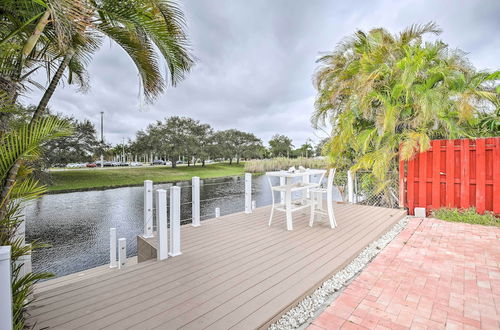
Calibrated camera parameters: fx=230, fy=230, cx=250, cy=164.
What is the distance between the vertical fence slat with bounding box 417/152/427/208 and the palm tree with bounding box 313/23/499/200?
31 cm

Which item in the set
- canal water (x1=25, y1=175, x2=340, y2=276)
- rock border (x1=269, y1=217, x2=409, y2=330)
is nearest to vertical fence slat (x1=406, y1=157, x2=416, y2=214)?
rock border (x1=269, y1=217, x2=409, y2=330)

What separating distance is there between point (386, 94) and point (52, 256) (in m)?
8.23

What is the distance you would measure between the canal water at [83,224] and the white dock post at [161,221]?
87 cm

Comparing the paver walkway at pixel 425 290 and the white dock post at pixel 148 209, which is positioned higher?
the white dock post at pixel 148 209

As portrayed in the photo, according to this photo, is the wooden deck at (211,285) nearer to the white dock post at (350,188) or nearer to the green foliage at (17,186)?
the green foliage at (17,186)

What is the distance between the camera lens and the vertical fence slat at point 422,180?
16.7ft

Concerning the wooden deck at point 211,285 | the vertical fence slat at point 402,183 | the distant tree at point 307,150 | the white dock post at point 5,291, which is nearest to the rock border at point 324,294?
the wooden deck at point 211,285

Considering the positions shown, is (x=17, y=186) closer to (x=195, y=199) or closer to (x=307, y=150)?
(x=195, y=199)

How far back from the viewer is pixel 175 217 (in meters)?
2.70

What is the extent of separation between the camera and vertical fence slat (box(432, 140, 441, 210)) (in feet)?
16.1

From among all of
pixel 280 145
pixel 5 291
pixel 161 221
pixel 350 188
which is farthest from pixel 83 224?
pixel 280 145

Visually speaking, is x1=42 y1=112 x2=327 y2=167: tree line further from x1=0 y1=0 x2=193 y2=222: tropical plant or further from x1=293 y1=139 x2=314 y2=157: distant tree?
x1=293 y1=139 x2=314 y2=157: distant tree

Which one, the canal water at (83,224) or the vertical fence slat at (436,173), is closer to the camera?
the canal water at (83,224)

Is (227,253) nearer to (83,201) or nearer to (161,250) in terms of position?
(161,250)
